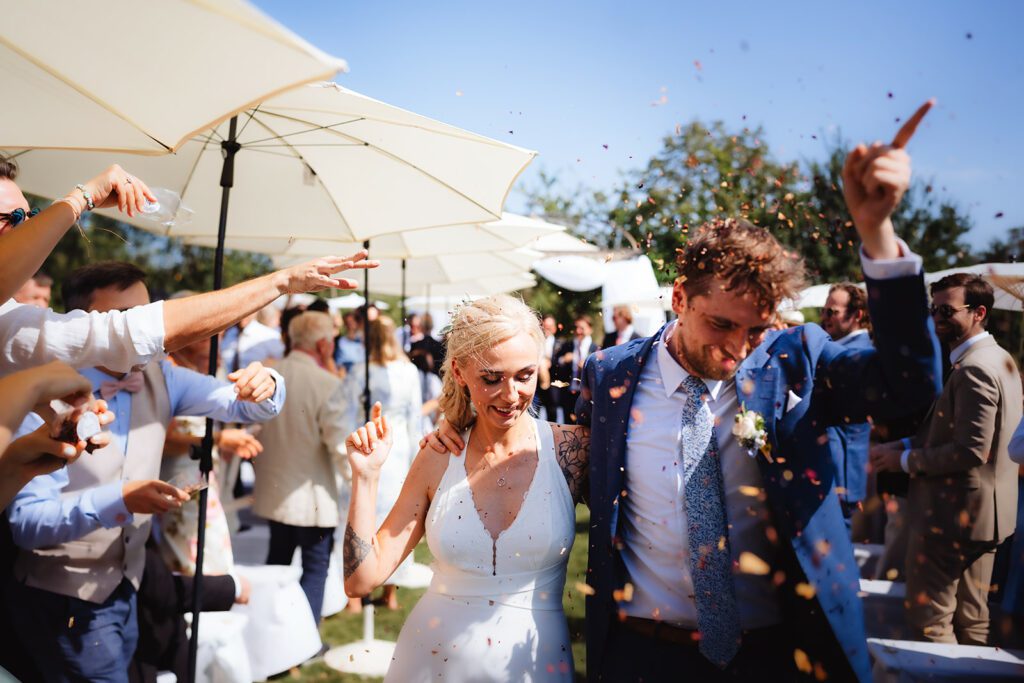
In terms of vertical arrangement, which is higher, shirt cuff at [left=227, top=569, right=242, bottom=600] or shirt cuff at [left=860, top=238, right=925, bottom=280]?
shirt cuff at [left=860, top=238, right=925, bottom=280]

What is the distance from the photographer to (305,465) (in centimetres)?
544

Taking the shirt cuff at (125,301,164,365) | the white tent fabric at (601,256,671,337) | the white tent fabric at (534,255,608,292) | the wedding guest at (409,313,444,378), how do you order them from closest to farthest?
the shirt cuff at (125,301,164,365), the white tent fabric at (601,256,671,337), the white tent fabric at (534,255,608,292), the wedding guest at (409,313,444,378)

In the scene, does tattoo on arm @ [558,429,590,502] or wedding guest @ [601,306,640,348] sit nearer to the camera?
tattoo on arm @ [558,429,590,502]

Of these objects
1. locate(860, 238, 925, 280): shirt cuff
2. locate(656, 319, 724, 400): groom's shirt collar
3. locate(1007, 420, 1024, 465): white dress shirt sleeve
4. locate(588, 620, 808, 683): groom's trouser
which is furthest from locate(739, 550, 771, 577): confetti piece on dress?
locate(1007, 420, 1024, 465): white dress shirt sleeve

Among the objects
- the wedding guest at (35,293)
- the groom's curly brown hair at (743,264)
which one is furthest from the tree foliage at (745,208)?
the wedding guest at (35,293)

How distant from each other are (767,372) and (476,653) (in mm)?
1336

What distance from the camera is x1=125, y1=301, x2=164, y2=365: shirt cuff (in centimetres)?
202

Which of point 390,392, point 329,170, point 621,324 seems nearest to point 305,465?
point 390,392

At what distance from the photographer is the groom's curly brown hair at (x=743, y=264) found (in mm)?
2215

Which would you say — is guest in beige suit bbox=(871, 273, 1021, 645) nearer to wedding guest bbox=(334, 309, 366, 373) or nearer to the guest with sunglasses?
the guest with sunglasses

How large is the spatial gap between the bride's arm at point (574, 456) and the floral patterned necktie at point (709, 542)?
518 mm

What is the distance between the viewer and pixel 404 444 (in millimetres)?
6719

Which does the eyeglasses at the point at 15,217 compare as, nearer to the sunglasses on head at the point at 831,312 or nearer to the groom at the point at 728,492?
the groom at the point at 728,492

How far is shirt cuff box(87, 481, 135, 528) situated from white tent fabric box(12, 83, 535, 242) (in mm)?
1409
